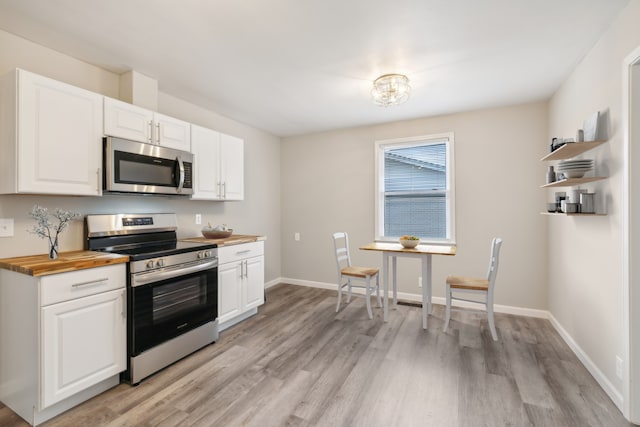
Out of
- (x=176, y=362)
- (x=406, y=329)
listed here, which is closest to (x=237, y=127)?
(x=176, y=362)

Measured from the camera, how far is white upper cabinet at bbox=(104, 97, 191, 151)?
7.79ft

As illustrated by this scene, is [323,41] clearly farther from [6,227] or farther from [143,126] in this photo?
[6,227]

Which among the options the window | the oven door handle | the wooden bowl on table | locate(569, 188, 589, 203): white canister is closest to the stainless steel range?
the oven door handle

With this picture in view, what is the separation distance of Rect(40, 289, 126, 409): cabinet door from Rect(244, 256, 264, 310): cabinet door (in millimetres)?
1341

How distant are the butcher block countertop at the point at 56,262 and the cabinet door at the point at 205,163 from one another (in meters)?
1.14

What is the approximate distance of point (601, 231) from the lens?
7.20ft

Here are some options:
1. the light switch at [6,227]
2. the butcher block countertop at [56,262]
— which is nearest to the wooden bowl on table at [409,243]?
the butcher block countertop at [56,262]

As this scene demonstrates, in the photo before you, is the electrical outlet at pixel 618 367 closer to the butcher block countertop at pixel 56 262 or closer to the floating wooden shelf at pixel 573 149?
the floating wooden shelf at pixel 573 149

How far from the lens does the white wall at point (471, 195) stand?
3.54 m

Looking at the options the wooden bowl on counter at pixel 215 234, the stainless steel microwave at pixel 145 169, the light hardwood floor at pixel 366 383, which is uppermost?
the stainless steel microwave at pixel 145 169

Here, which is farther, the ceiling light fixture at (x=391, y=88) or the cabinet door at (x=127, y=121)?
the ceiling light fixture at (x=391, y=88)

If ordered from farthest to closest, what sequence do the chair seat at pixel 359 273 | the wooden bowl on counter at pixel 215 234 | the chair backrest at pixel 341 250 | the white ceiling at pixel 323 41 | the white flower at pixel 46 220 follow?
1. the chair backrest at pixel 341 250
2. the chair seat at pixel 359 273
3. the wooden bowl on counter at pixel 215 234
4. the white flower at pixel 46 220
5. the white ceiling at pixel 323 41

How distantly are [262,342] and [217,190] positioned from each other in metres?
1.70

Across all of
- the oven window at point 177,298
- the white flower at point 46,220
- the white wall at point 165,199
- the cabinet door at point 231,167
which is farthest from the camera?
the cabinet door at point 231,167
